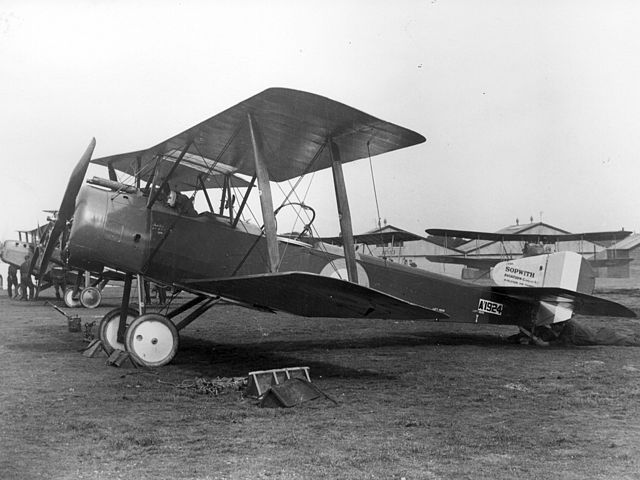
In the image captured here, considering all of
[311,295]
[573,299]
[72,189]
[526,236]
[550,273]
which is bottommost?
[311,295]

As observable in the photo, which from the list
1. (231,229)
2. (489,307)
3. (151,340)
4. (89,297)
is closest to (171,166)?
(231,229)

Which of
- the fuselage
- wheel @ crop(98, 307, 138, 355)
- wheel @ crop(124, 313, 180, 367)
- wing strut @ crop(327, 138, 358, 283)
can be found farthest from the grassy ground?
wing strut @ crop(327, 138, 358, 283)

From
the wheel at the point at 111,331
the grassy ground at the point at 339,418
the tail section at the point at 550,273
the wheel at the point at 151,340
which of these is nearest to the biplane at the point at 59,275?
the wheel at the point at 111,331

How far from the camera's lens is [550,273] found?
32.5ft

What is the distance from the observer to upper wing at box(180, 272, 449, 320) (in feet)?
16.9

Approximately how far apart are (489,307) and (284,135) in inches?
189

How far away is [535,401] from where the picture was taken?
504 cm

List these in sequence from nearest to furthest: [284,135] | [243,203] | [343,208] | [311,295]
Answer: [311,295]
[343,208]
[284,135]
[243,203]

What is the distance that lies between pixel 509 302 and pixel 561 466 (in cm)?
648

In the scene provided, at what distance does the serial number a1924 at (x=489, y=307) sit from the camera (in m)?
9.30

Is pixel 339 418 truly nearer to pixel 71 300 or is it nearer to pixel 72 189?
pixel 72 189

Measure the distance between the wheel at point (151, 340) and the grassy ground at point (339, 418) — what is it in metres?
0.18

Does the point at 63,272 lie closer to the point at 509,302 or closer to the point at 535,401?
the point at 509,302

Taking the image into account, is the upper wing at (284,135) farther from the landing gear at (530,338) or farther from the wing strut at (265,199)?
the landing gear at (530,338)
